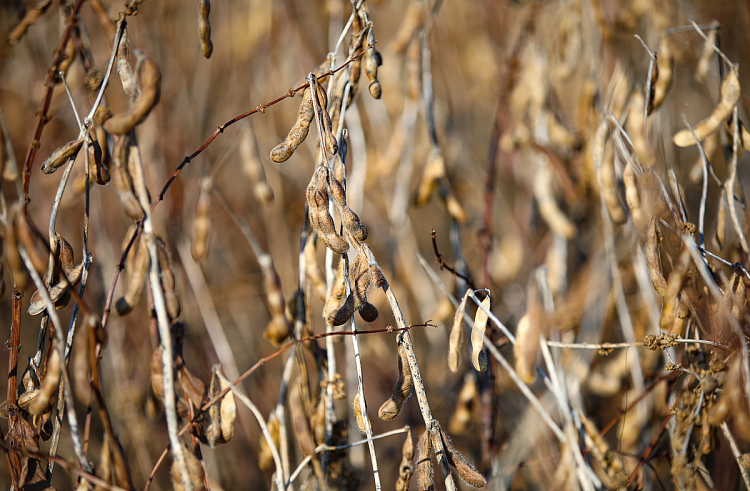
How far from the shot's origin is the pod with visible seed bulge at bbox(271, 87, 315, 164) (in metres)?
0.84

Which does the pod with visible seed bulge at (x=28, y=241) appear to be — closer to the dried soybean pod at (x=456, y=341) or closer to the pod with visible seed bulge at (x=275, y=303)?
the pod with visible seed bulge at (x=275, y=303)

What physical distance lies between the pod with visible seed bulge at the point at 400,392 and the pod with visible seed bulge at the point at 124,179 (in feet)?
1.73

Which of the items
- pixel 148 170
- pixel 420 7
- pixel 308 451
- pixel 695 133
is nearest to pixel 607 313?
pixel 695 133

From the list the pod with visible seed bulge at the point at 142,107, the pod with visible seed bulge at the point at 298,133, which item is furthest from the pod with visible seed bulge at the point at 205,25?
the pod with visible seed bulge at the point at 298,133

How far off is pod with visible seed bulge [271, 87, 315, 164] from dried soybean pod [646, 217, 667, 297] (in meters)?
0.65

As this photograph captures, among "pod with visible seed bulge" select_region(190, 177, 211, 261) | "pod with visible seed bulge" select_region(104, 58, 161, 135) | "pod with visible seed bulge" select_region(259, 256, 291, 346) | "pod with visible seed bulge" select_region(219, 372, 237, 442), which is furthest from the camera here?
"pod with visible seed bulge" select_region(190, 177, 211, 261)

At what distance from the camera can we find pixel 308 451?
3.33ft

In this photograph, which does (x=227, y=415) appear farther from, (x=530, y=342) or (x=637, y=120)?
(x=637, y=120)

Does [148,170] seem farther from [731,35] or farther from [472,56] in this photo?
[731,35]

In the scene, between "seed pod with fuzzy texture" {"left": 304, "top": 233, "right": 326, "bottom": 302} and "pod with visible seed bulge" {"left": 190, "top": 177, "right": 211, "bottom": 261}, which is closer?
"seed pod with fuzzy texture" {"left": 304, "top": 233, "right": 326, "bottom": 302}

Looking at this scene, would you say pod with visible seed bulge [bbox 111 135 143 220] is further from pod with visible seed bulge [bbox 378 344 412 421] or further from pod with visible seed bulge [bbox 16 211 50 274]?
pod with visible seed bulge [bbox 378 344 412 421]

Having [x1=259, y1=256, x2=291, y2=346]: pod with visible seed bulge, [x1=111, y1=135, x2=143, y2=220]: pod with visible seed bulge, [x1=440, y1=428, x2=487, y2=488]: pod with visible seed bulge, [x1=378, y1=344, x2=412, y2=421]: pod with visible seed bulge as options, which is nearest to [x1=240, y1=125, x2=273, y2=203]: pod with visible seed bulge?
[x1=259, y1=256, x2=291, y2=346]: pod with visible seed bulge

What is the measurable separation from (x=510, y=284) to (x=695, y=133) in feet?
3.59

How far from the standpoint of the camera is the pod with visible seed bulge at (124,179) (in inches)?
34.4
